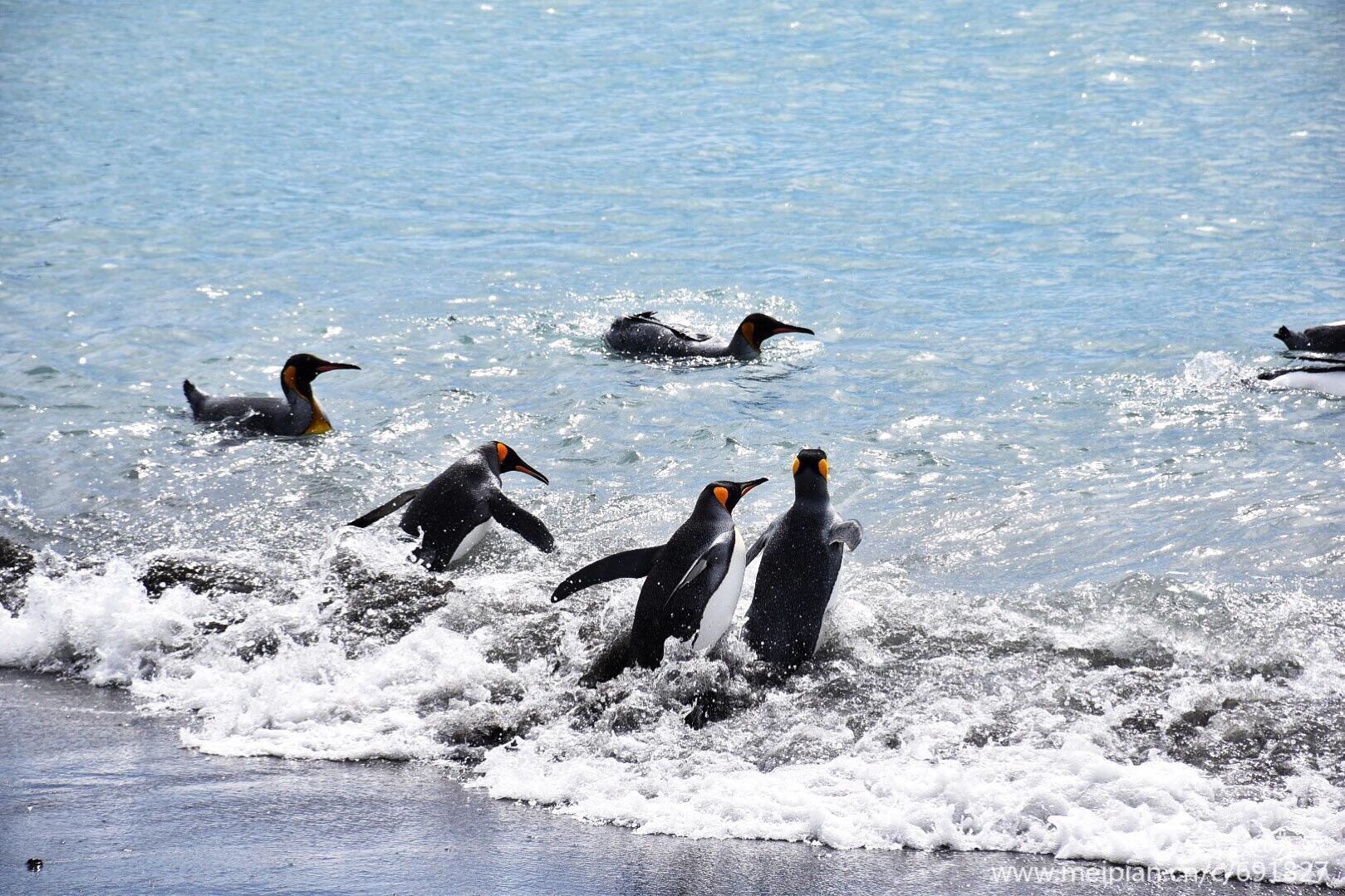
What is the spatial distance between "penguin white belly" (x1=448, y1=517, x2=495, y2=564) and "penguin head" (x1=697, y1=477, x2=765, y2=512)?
38.2 inches

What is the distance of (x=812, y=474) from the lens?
4488mm

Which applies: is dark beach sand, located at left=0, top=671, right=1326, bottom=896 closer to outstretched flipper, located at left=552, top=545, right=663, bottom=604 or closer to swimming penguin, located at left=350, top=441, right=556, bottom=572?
outstretched flipper, located at left=552, top=545, right=663, bottom=604

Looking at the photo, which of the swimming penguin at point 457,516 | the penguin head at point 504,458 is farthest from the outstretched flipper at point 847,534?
the penguin head at point 504,458

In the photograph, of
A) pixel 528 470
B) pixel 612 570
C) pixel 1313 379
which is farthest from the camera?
pixel 1313 379

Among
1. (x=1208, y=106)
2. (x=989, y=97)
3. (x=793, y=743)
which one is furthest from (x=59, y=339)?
(x=1208, y=106)

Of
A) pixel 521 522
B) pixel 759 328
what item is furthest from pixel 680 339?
pixel 521 522

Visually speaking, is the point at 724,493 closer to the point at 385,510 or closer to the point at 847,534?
the point at 847,534

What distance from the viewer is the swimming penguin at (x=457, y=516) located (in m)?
4.82

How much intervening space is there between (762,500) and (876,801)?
92.6 inches

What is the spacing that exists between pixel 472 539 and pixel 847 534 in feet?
4.66

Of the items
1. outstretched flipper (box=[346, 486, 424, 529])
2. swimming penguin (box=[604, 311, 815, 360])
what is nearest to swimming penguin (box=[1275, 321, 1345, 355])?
swimming penguin (box=[604, 311, 815, 360])

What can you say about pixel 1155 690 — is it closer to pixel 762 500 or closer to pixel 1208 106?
pixel 762 500

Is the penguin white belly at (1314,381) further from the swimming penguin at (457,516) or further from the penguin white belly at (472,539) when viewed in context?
the penguin white belly at (472,539)

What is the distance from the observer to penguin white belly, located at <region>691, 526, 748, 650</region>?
409cm
